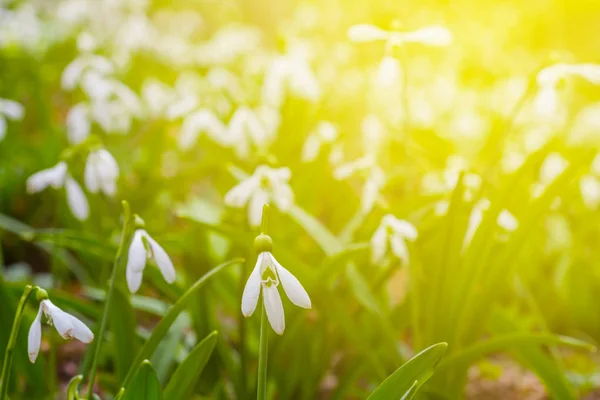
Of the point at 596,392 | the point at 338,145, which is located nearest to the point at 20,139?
the point at 338,145

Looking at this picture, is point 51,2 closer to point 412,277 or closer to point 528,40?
point 528,40

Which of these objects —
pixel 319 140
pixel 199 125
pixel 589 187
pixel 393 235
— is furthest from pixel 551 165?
pixel 199 125

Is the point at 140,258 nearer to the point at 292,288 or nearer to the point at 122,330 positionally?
the point at 292,288

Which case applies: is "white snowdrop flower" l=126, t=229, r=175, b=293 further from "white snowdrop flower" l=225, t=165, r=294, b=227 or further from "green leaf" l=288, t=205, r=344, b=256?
"green leaf" l=288, t=205, r=344, b=256

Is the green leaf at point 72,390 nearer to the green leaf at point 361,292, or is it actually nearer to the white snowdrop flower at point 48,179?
the white snowdrop flower at point 48,179

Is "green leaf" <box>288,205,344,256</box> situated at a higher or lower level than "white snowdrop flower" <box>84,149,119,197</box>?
lower

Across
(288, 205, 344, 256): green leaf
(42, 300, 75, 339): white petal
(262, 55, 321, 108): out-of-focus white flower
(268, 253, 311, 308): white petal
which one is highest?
(262, 55, 321, 108): out-of-focus white flower

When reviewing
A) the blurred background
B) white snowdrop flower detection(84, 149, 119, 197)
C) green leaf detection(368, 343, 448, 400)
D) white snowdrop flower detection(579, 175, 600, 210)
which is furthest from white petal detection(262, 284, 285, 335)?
white snowdrop flower detection(579, 175, 600, 210)

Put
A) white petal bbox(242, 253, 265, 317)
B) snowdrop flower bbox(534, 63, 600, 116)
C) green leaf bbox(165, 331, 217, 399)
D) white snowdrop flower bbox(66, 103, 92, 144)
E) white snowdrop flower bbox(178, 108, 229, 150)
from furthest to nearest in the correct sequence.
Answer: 1. white snowdrop flower bbox(66, 103, 92, 144)
2. white snowdrop flower bbox(178, 108, 229, 150)
3. snowdrop flower bbox(534, 63, 600, 116)
4. green leaf bbox(165, 331, 217, 399)
5. white petal bbox(242, 253, 265, 317)
